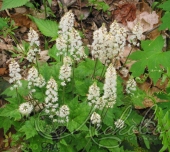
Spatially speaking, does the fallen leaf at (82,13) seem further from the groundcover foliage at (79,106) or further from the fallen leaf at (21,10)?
the groundcover foliage at (79,106)

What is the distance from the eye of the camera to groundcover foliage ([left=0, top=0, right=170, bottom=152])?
252 centimetres

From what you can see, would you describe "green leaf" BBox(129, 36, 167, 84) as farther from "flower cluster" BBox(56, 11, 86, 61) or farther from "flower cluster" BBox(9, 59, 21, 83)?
"flower cluster" BBox(9, 59, 21, 83)

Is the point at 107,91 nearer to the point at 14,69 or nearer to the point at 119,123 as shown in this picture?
the point at 119,123

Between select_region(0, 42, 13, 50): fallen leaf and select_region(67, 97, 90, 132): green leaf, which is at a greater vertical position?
select_region(0, 42, 13, 50): fallen leaf

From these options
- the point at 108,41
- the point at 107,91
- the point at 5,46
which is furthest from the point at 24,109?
the point at 5,46

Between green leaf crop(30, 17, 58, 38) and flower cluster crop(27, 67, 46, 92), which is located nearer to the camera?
flower cluster crop(27, 67, 46, 92)

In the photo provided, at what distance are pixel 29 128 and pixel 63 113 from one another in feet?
1.30

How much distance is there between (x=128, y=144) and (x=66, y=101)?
0.78 metres

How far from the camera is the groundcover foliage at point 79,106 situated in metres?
2.52

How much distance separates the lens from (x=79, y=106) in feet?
9.25

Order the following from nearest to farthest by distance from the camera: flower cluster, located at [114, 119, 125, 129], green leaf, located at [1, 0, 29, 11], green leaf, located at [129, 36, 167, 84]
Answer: flower cluster, located at [114, 119, 125, 129], green leaf, located at [129, 36, 167, 84], green leaf, located at [1, 0, 29, 11]

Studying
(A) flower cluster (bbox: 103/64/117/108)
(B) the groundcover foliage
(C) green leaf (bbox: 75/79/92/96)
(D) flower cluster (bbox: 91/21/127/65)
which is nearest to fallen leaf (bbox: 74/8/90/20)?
(B) the groundcover foliage

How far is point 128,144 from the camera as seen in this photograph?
10.6ft

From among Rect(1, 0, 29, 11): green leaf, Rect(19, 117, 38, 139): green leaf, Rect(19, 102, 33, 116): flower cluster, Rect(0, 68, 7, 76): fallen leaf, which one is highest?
Rect(1, 0, 29, 11): green leaf
